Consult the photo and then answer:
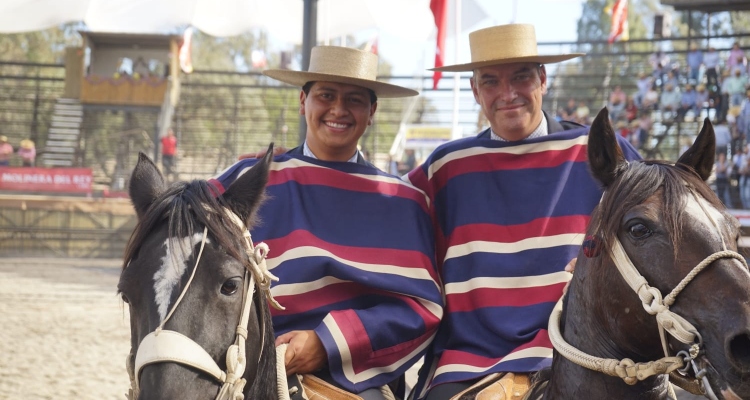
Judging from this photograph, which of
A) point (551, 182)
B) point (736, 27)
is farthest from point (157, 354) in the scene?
point (736, 27)

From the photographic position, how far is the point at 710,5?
17750mm

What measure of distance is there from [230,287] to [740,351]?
56.2 inches

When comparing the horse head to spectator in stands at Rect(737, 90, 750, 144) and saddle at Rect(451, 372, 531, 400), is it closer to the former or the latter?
saddle at Rect(451, 372, 531, 400)

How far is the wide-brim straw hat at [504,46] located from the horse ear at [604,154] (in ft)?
3.65

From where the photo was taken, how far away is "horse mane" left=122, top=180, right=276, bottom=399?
97.0 inches

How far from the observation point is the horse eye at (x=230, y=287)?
2.43 m

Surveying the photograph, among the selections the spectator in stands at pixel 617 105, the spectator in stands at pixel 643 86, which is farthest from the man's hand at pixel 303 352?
the spectator in stands at pixel 617 105

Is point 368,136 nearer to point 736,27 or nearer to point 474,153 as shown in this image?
point 736,27

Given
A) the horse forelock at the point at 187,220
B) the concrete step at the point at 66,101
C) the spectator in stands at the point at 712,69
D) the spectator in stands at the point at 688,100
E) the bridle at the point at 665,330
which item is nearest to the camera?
the bridle at the point at 665,330

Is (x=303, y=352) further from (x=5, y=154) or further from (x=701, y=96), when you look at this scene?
(x=5, y=154)

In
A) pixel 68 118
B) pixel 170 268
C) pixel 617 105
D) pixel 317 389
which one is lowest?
pixel 317 389

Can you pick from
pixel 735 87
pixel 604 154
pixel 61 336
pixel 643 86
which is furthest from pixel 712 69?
pixel 604 154

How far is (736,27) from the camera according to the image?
3797cm

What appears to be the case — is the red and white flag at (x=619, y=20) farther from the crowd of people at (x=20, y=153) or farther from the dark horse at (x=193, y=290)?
the dark horse at (x=193, y=290)
